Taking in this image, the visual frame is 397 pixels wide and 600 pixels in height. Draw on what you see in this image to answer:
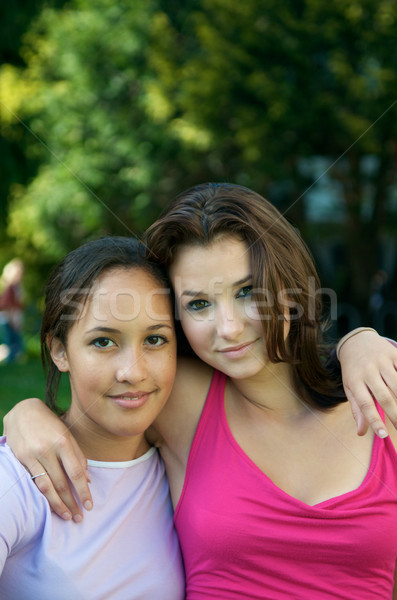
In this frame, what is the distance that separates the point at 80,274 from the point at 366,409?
3.37ft

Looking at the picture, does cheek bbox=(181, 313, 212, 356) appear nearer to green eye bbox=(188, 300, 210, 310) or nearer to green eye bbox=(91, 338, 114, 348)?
green eye bbox=(188, 300, 210, 310)

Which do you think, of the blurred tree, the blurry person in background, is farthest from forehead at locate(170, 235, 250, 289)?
the blurry person in background

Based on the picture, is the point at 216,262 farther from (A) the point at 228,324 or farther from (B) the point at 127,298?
(B) the point at 127,298

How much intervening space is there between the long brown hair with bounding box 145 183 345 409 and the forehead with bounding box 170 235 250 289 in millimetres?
24

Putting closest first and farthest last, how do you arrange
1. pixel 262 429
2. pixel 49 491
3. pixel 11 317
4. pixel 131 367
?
pixel 49 491, pixel 131 367, pixel 262 429, pixel 11 317

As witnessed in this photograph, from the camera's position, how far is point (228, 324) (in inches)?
86.2

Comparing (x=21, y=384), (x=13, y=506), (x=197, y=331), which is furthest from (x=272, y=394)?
(x=21, y=384)

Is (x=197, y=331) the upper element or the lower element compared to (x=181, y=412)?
upper

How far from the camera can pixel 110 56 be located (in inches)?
590

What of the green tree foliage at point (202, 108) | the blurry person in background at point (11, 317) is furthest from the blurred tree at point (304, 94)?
the blurry person in background at point (11, 317)

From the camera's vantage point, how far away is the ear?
7.52 ft

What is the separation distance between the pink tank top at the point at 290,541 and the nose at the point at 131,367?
0.48m

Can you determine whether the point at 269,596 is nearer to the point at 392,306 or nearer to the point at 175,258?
the point at 175,258

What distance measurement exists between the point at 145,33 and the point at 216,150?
342 centimetres
